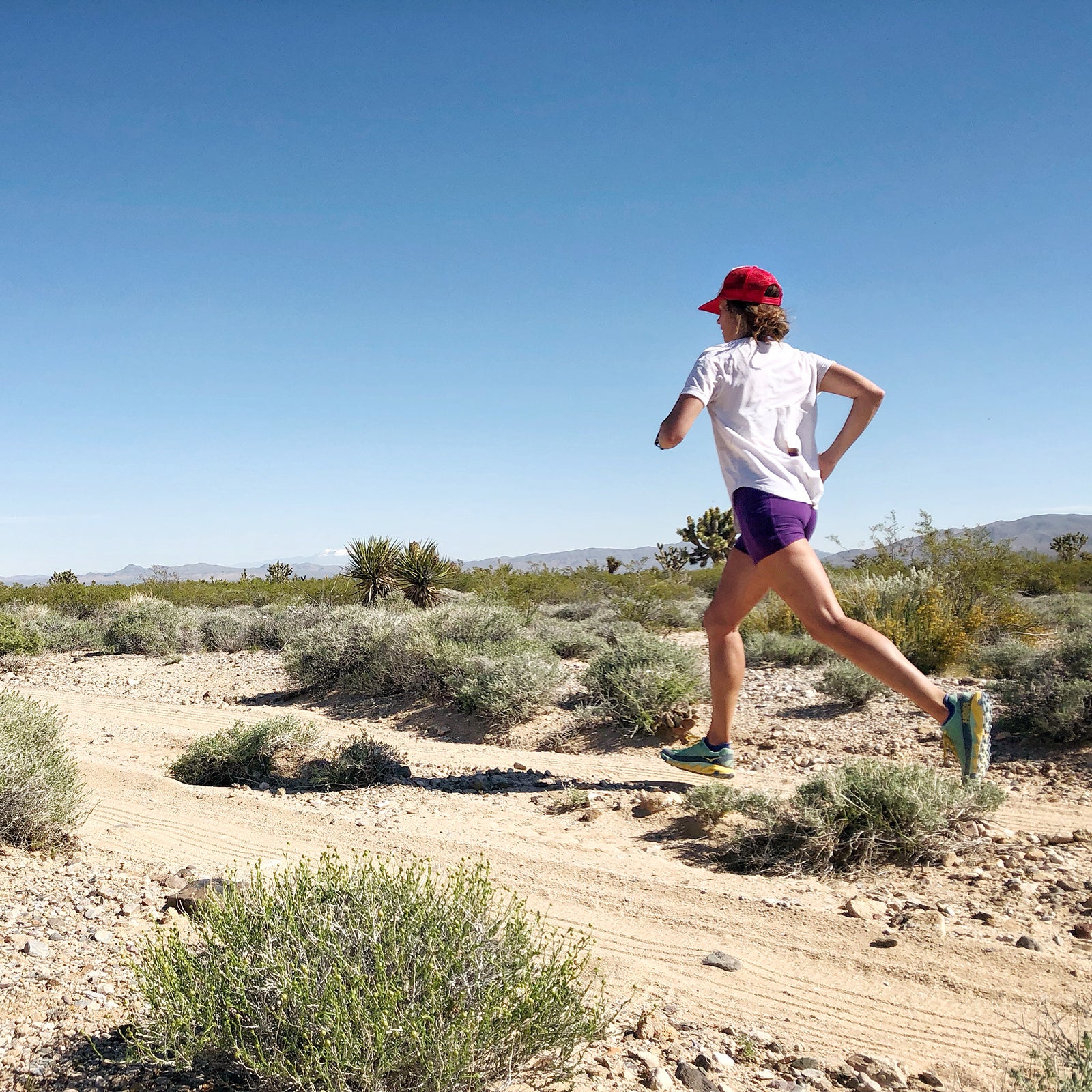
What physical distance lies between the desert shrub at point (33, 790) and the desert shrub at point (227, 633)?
1129 cm

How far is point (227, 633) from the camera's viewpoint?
16.0m

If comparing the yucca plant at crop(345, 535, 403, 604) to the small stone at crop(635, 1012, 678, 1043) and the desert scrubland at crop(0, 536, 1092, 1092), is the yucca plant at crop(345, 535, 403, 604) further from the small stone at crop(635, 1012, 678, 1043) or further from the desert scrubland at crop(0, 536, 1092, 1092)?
the small stone at crop(635, 1012, 678, 1043)

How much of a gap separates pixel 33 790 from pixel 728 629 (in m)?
3.61

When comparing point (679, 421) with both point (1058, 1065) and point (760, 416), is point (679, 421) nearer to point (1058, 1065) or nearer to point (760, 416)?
point (760, 416)

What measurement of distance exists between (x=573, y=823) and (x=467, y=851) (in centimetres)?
79

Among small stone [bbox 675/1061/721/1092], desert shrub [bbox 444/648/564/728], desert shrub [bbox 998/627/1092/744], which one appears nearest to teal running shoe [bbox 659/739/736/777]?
desert shrub [bbox 998/627/1092/744]

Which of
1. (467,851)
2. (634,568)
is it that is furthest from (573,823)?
(634,568)

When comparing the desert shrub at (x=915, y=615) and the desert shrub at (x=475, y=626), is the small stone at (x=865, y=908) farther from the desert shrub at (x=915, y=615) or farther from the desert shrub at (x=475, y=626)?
the desert shrub at (x=475, y=626)

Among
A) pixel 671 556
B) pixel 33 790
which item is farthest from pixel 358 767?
pixel 671 556

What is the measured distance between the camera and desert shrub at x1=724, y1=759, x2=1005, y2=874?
381 centimetres

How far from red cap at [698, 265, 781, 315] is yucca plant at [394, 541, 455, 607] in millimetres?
13116

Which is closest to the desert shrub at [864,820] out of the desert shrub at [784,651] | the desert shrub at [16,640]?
the desert shrub at [784,651]

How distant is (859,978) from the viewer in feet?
9.45

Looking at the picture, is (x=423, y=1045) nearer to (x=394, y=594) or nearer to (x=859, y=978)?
(x=859, y=978)
